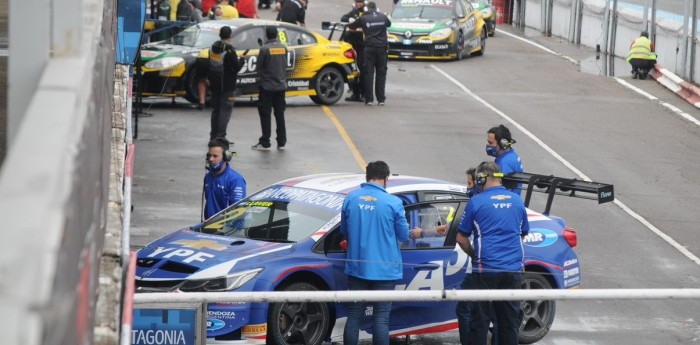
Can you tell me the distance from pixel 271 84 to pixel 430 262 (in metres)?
9.37

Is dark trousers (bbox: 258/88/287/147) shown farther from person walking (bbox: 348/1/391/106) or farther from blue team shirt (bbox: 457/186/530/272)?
blue team shirt (bbox: 457/186/530/272)

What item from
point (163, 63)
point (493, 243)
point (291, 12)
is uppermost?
point (291, 12)

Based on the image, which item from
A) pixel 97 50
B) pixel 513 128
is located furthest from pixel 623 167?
pixel 97 50

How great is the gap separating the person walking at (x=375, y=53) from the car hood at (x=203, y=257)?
546 inches

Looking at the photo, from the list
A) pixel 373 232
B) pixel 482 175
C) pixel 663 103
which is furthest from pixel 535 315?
pixel 663 103

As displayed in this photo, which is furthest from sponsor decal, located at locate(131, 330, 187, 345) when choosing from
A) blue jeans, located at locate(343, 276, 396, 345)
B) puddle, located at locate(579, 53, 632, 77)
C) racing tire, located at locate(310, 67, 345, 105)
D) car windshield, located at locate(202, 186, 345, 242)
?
puddle, located at locate(579, 53, 632, 77)

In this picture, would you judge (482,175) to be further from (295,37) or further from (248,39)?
(295,37)

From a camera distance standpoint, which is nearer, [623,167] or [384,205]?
[384,205]

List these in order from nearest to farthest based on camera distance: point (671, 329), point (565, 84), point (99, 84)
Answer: point (99, 84), point (671, 329), point (565, 84)

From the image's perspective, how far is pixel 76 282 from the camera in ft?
8.55

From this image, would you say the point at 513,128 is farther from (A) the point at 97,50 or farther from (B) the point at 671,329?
(A) the point at 97,50

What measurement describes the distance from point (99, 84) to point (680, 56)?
26.5 meters

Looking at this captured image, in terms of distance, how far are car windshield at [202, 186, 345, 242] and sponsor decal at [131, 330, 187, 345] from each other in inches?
84.9

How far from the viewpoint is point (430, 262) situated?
10.3m
